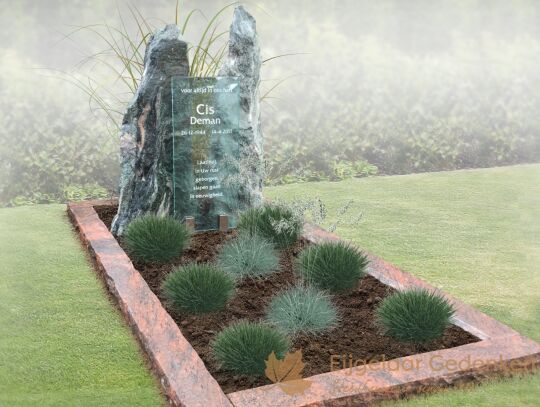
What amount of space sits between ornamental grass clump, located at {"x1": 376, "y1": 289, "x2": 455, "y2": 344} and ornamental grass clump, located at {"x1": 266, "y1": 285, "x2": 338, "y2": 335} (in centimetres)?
33

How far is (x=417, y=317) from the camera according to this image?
4383 mm

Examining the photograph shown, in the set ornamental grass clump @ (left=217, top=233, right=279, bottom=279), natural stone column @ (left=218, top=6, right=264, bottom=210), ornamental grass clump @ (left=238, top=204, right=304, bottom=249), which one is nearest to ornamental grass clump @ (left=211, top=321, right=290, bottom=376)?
ornamental grass clump @ (left=217, top=233, right=279, bottom=279)

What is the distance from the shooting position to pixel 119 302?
519 cm

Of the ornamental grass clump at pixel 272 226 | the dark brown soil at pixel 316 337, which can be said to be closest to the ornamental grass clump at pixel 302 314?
the dark brown soil at pixel 316 337

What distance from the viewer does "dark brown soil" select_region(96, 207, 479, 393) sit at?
13.7 feet

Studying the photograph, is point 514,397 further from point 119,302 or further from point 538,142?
point 538,142

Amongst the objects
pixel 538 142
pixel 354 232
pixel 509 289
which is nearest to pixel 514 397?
pixel 509 289

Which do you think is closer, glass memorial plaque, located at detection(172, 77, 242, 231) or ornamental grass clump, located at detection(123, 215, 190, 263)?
ornamental grass clump, located at detection(123, 215, 190, 263)

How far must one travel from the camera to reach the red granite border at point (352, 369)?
3.71m

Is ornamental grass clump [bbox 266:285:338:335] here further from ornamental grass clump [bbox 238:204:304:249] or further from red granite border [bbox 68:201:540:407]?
ornamental grass clump [bbox 238:204:304:249]

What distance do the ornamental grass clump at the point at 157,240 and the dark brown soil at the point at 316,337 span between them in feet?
0.25

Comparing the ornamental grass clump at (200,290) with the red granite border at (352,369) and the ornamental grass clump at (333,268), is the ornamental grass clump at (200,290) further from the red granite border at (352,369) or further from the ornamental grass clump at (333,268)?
the ornamental grass clump at (333,268)

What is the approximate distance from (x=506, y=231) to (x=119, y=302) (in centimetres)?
398

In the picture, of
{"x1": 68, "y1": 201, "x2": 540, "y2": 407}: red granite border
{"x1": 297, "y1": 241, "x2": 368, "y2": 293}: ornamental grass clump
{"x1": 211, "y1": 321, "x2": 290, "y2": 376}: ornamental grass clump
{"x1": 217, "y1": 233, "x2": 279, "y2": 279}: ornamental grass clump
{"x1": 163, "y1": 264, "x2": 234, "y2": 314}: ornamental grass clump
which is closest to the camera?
{"x1": 68, "y1": 201, "x2": 540, "y2": 407}: red granite border
